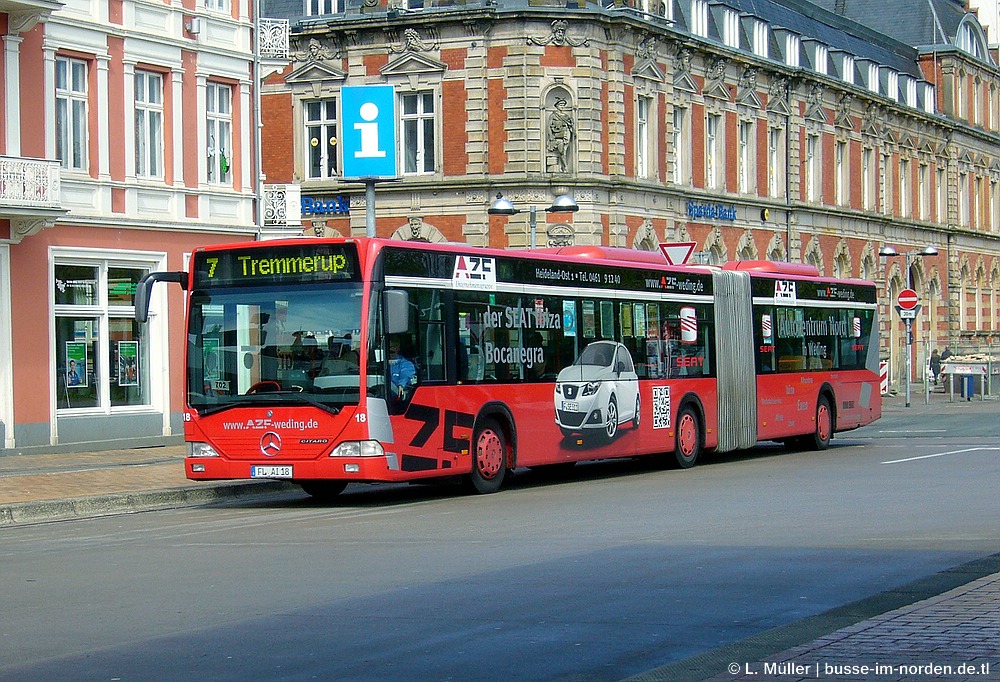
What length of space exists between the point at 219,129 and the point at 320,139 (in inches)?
791

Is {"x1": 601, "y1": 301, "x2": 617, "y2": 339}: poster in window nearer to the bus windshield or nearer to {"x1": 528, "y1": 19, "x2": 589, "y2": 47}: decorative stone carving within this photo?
the bus windshield

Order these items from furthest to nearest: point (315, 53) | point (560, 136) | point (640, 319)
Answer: point (315, 53) < point (560, 136) < point (640, 319)

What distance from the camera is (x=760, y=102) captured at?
2381 inches

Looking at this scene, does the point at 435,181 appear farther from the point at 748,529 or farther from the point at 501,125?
the point at 748,529

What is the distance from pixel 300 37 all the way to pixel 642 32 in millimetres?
11318

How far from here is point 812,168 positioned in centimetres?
6512

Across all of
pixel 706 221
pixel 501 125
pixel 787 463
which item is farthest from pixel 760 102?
pixel 787 463

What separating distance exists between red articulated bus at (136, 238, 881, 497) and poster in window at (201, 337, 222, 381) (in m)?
Answer: 0.02

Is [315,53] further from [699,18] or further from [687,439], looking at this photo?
[687,439]

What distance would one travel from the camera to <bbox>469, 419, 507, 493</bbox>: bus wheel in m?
20.3

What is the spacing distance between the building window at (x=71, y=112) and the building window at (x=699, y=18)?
30.0 metres

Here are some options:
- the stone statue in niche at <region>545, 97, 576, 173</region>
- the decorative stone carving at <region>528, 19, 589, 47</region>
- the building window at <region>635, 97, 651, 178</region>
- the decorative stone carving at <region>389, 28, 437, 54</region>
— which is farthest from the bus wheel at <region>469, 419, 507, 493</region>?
the building window at <region>635, 97, 651, 178</region>

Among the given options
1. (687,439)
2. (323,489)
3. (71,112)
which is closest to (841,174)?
(71,112)

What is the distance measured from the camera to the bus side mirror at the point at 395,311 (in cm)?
1827
